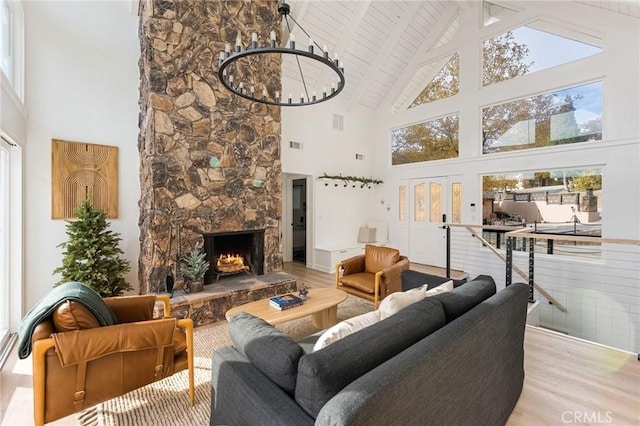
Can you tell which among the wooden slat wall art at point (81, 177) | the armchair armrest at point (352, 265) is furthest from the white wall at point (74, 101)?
the armchair armrest at point (352, 265)

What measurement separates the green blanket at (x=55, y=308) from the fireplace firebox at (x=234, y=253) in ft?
7.31

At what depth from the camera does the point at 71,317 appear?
1.74 m

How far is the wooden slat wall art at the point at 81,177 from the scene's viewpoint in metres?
3.67

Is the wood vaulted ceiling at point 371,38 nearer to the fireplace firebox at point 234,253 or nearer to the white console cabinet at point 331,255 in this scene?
the fireplace firebox at point 234,253

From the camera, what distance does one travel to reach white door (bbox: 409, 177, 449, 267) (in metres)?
6.78

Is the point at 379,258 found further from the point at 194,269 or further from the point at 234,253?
the point at 194,269

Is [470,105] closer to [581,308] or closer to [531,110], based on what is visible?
[531,110]

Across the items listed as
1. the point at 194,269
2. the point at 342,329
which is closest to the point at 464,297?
the point at 342,329

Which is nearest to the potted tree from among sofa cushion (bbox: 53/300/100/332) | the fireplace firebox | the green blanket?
the fireplace firebox

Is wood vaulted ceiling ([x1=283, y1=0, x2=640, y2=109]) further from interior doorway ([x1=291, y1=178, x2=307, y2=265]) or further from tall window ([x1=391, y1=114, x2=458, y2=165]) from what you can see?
interior doorway ([x1=291, y1=178, x2=307, y2=265])

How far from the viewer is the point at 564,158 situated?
16.8 feet

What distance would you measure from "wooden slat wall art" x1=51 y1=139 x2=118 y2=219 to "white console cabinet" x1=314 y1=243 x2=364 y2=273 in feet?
12.6

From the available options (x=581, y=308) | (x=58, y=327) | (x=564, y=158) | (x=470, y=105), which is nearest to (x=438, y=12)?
(x=470, y=105)

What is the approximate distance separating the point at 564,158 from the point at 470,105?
206 cm
